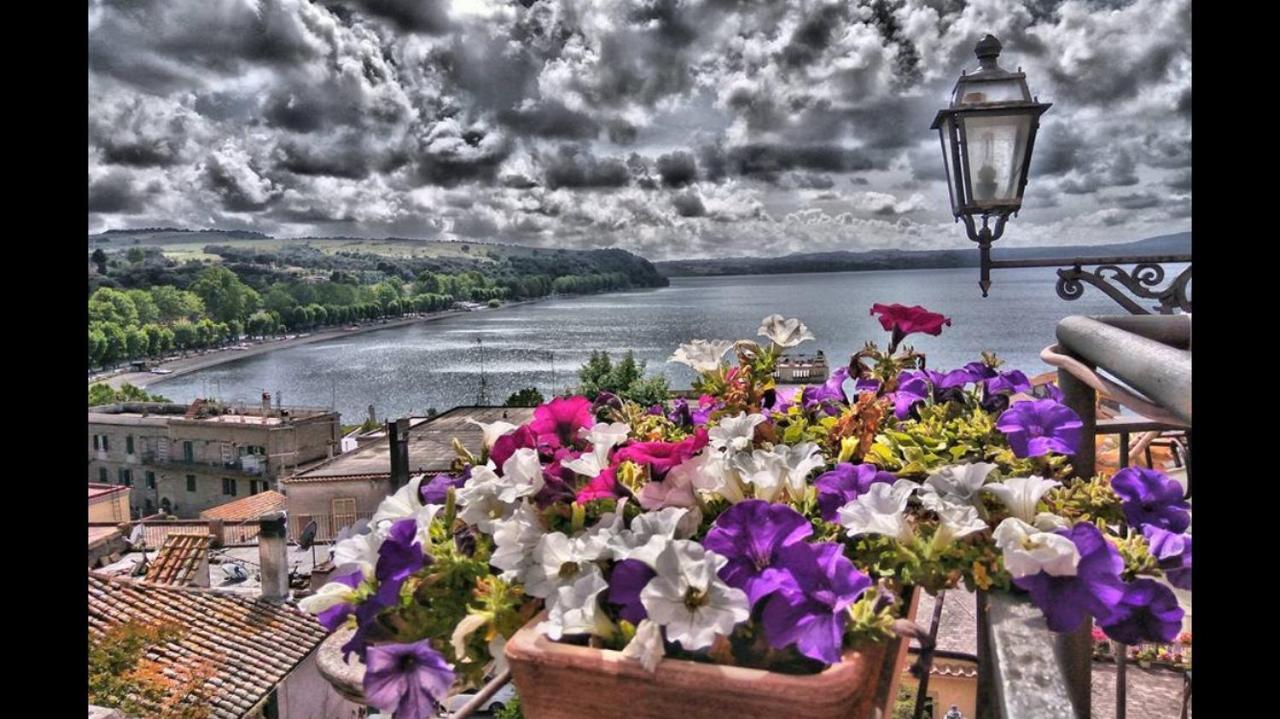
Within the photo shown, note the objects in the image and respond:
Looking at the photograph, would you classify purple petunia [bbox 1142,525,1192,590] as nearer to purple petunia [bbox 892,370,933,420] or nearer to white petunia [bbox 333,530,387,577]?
purple petunia [bbox 892,370,933,420]

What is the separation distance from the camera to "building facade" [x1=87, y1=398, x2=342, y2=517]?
3694 cm

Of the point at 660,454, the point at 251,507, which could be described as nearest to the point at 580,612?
the point at 660,454

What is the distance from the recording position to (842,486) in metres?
0.60

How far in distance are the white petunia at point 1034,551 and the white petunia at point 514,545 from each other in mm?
265

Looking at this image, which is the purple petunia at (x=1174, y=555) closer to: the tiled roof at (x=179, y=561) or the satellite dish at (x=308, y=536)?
the tiled roof at (x=179, y=561)

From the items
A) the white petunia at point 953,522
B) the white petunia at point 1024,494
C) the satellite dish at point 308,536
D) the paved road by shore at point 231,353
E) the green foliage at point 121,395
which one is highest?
the white petunia at point 1024,494

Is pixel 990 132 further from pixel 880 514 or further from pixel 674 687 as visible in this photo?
pixel 674 687

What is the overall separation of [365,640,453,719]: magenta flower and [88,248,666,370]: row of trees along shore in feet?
227

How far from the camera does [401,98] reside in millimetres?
80062

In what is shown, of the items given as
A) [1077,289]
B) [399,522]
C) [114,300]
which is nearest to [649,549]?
[399,522]

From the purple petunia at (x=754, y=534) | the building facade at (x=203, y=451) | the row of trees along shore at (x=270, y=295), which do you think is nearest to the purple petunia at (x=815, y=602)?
the purple petunia at (x=754, y=534)

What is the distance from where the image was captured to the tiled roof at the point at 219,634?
11172 mm
